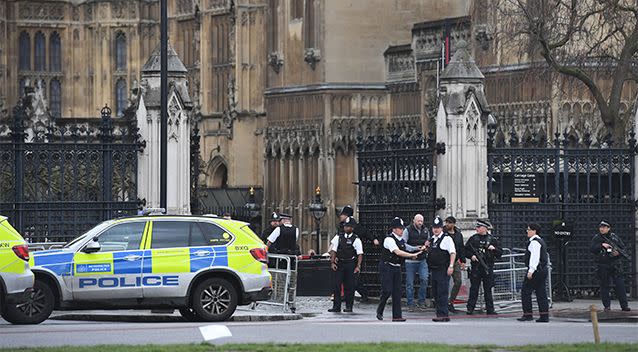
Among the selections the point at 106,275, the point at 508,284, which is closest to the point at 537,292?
the point at 508,284

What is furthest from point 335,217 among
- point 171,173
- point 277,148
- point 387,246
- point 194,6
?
point 387,246

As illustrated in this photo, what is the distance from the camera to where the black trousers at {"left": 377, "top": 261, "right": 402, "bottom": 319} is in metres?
36.6

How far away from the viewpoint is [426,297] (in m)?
40.8

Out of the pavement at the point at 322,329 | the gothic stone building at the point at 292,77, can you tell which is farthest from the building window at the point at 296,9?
the pavement at the point at 322,329

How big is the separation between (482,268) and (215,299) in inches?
176

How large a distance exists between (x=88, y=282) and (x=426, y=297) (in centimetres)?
706

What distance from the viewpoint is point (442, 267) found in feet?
121

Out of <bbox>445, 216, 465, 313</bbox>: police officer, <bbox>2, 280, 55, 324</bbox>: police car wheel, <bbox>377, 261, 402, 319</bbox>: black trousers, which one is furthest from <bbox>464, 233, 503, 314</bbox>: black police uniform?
<bbox>2, 280, 55, 324</bbox>: police car wheel

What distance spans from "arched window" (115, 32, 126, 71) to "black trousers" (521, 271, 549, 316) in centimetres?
6021

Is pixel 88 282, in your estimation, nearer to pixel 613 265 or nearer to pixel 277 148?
pixel 613 265

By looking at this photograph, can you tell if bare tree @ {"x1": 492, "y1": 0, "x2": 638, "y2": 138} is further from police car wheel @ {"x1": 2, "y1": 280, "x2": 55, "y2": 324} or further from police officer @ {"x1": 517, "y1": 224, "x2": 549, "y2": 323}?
police car wheel @ {"x1": 2, "y1": 280, "x2": 55, "y2": 324}

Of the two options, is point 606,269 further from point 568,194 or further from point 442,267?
point 442,267

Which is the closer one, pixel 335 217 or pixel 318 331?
pixel 318 331

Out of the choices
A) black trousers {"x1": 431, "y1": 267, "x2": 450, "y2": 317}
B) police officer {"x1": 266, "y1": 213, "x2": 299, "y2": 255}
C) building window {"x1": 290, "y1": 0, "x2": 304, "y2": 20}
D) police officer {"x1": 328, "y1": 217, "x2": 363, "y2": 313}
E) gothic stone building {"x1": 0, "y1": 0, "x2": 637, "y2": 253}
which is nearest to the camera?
black trousers {"x1": 431, "y1": 267, "x2": 450, "y2": 317}
